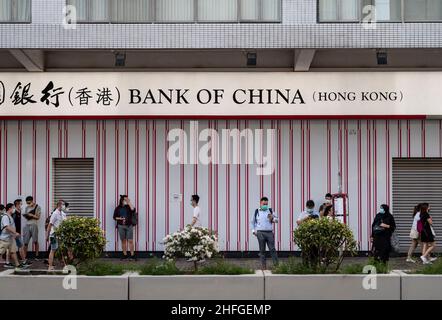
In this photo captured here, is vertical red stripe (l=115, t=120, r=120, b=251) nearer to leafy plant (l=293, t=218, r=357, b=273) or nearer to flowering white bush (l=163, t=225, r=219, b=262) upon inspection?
flowering white bush (l=163, t=225, r=219, b=262)

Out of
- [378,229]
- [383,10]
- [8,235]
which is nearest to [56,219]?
[8,235]

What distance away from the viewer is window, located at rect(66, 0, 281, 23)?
61.7 ft

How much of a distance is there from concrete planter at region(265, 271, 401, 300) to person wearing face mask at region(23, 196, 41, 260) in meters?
8.49

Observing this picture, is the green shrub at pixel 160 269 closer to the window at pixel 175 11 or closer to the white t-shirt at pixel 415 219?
the window at pixel 175 11

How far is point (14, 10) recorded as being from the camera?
1883 cm

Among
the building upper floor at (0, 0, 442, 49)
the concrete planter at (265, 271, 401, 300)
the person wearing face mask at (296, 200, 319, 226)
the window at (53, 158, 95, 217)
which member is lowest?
the concrete planter at (265, 271, 401, 300)

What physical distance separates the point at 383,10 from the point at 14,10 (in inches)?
354

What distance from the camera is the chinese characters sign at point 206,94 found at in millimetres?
19469

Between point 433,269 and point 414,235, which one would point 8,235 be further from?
point 414,235

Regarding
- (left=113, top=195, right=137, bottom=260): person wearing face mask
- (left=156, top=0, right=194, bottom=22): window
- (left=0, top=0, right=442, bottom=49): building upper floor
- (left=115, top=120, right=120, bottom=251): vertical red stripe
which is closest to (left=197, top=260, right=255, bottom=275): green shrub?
(left=113, top=195, right=137, bottom=260): person wearing face mask

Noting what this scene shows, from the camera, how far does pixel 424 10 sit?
18.8 m

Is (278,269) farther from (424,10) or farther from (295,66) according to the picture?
(424,10)

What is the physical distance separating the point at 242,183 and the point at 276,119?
1932 millimetres

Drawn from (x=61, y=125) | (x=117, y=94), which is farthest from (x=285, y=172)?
(x=61, y=125)
